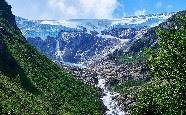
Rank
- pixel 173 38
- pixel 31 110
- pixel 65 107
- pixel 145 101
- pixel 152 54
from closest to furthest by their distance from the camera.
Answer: pixel 173 38 < pixel 152 54 < pixel 145 101 < pixel 31 110 < pixel 65 107

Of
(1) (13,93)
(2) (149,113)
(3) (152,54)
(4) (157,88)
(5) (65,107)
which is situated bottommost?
(5) (65,107)

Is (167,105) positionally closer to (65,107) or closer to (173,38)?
(173,38)

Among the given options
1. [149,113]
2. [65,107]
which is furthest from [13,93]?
[149,113]

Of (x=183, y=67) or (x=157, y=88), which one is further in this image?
(x=157, y=88)

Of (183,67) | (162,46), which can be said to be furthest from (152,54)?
(183,67)

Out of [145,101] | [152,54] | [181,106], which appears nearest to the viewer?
[181,106]

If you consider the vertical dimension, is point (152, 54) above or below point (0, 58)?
above

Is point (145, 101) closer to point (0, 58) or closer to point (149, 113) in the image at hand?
point (149, 113)
